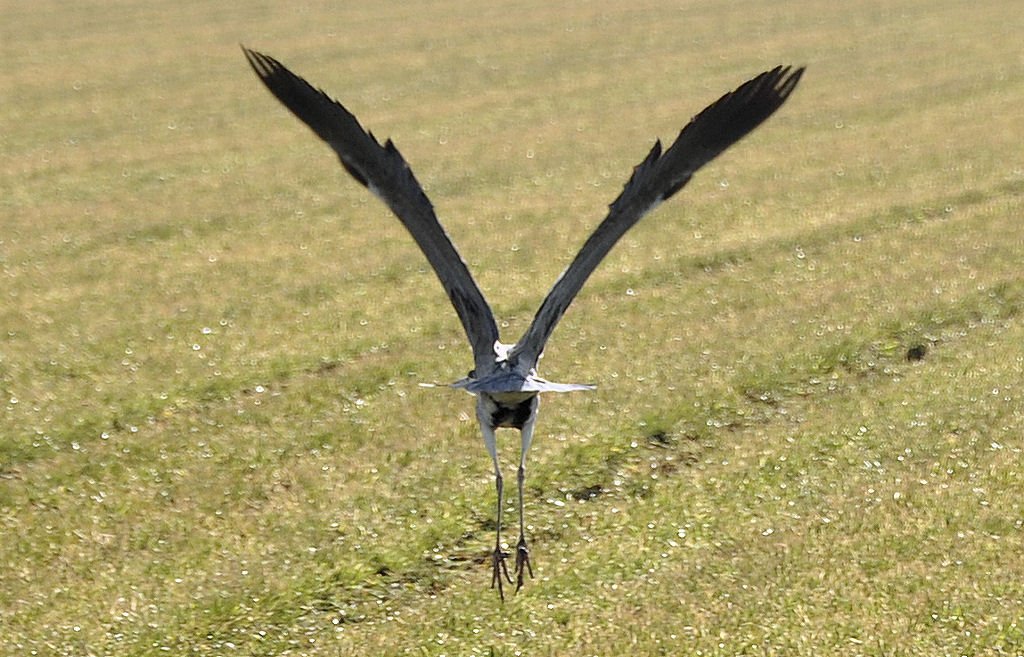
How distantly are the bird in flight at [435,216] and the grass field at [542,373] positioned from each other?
8.13ft

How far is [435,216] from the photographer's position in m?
7.51

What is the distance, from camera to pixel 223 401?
13.5 m

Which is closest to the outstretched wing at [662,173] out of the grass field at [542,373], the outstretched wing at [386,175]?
the outstretched wing at [386,175]

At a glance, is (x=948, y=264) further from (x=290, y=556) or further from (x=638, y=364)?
(x=290, y=556)

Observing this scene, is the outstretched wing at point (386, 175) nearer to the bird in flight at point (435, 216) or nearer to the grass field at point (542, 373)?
the bird in flight at point (435, 216)

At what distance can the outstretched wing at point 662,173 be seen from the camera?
7.50 meters

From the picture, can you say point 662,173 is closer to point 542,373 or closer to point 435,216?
point 435,216

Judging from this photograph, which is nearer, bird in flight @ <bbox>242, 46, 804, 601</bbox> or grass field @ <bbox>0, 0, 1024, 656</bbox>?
bird in flight @ <bbox>242, 46, 804, 601</bbox>

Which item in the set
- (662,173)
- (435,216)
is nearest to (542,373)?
(662,173)

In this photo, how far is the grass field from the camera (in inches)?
379

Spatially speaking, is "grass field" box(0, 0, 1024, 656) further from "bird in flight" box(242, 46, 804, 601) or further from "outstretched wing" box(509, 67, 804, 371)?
"outstretched wing" box(509, 67, 804, 371)

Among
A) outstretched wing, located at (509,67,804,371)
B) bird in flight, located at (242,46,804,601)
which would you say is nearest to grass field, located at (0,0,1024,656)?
bird in flight, located at (242,46,804,601)

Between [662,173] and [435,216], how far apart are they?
128 centimetres

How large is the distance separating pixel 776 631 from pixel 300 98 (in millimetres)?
4689
